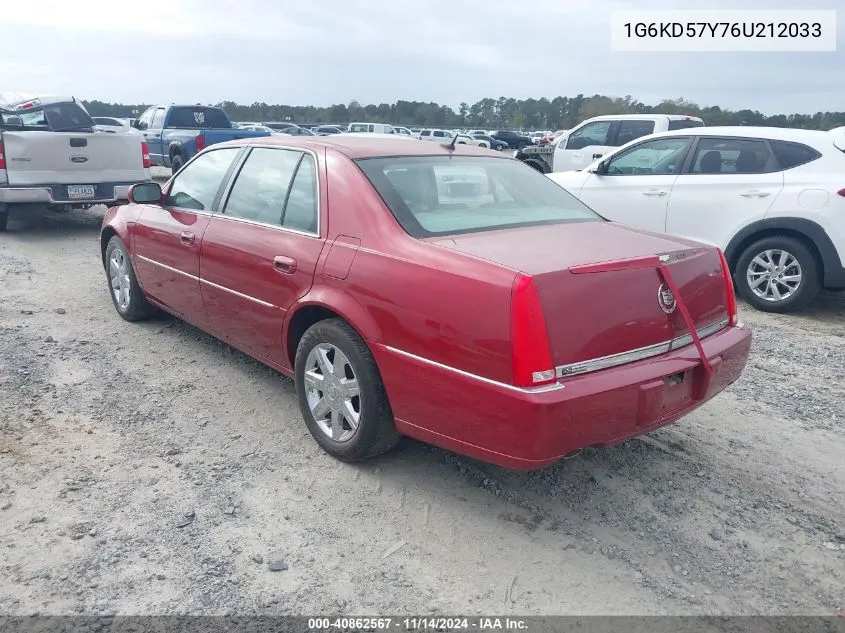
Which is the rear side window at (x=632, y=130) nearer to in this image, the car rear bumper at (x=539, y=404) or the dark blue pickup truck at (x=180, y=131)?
the dark blue pickup truck at (x=180, y=131)

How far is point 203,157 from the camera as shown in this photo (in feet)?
16.3

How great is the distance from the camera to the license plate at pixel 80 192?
935cm

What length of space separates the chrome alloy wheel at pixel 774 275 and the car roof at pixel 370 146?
11.4ft

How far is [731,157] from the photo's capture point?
23.1 ft

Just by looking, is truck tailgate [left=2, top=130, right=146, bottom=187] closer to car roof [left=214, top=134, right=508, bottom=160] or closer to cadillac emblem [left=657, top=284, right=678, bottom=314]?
car roof [left=214, top=134, right=508, bottom=160]

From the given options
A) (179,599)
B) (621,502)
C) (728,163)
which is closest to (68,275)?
(179,599)

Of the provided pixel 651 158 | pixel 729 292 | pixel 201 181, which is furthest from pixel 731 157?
pixel 201 181

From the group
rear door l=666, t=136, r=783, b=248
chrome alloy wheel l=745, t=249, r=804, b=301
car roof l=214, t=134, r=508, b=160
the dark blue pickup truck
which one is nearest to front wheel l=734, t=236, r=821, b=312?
chrome alloy wheel l=745, t=249, r=804, b=301

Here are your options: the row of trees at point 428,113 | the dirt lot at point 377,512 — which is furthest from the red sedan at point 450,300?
the row of trees at point 428,113

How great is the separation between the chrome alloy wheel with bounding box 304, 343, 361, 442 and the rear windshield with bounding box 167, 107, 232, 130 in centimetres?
1399

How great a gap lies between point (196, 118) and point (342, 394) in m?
14.7

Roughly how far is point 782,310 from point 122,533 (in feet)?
19.6

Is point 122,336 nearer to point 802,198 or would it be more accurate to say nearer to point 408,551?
point 408,551

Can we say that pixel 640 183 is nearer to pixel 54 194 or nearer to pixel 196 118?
pixel 54 194
